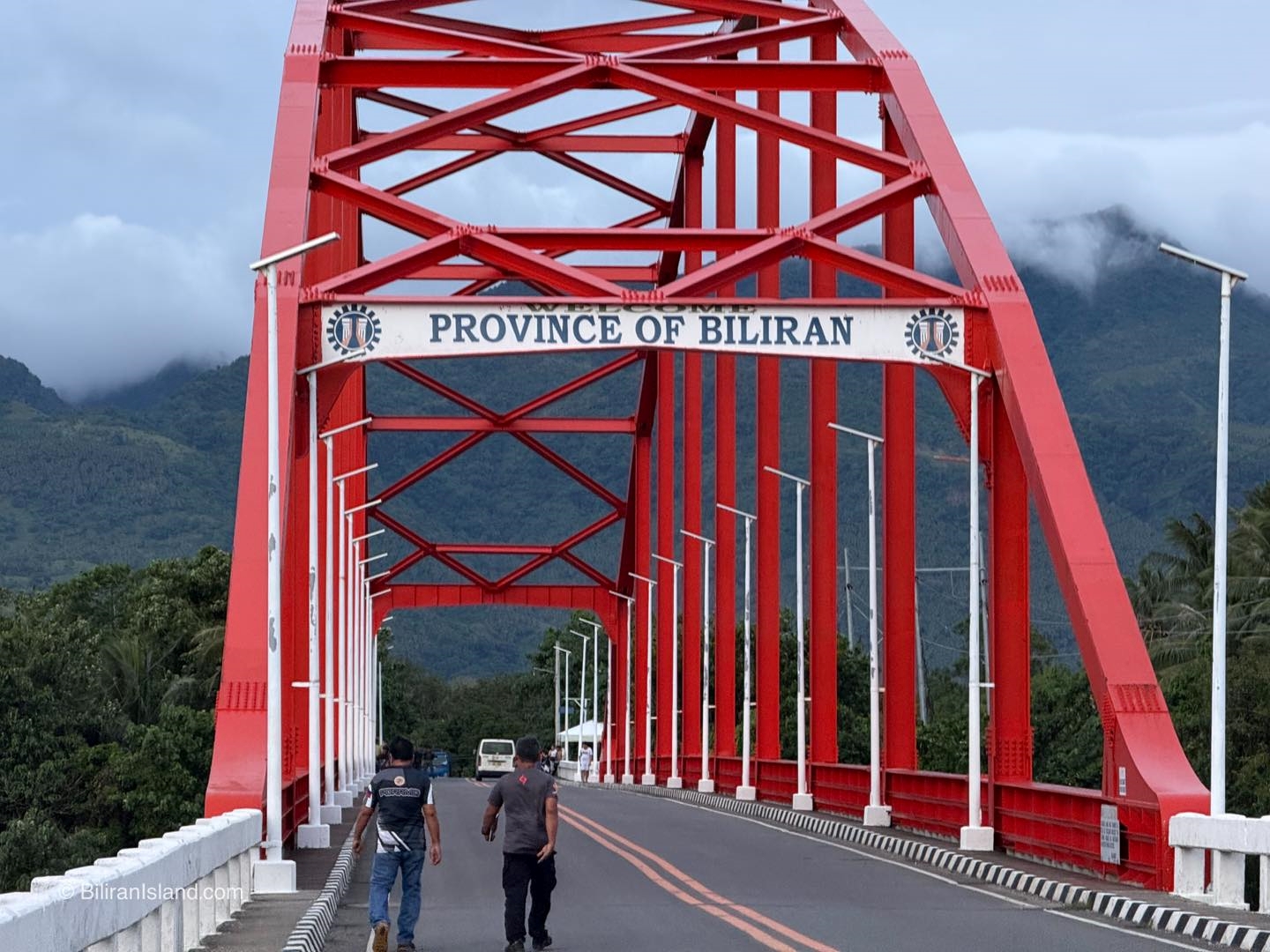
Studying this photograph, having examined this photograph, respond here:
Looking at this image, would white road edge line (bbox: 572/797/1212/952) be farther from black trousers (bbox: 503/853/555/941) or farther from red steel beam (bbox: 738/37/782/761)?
red steel beam (bbox: 738/37/782/761)

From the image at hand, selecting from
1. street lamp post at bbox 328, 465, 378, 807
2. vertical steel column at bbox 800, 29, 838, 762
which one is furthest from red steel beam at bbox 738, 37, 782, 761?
street lamp post at bbox 328, 465, 378, 807

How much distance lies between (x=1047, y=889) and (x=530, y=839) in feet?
20.3

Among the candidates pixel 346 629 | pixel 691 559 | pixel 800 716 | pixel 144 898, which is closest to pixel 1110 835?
pixel 144 898

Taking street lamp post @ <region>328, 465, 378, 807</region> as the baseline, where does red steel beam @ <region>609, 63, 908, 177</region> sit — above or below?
above

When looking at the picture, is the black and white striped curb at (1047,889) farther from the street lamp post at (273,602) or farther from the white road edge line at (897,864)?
the street lamp post at (273,602)

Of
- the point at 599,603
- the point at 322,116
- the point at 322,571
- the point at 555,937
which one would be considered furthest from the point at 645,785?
the point at 555,937

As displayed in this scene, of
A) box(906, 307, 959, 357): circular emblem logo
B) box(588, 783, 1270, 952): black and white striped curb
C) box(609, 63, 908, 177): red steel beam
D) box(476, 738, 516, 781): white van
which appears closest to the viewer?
box(588, 783, 1270, 952): black and white striped curb

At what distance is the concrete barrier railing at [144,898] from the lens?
7.72 meters

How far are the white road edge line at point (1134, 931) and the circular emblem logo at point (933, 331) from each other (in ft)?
29.2

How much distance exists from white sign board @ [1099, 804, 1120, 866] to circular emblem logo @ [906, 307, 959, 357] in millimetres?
6980

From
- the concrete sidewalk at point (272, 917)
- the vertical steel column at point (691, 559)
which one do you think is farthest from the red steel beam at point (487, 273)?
the concrete sidewalk at point (272, 917)

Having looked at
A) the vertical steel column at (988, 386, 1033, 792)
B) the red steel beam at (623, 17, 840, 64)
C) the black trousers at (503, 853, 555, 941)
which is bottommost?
the black trousers at (503, 853, 555, 941)

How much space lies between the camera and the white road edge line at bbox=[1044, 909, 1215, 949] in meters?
14.2

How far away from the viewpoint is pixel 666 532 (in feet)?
185
